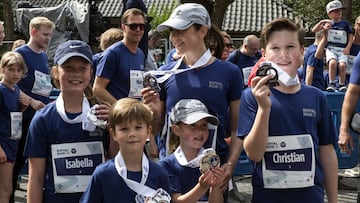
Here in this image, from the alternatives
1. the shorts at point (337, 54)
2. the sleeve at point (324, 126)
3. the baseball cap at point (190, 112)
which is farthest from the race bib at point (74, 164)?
the shorts at point (337, 54)

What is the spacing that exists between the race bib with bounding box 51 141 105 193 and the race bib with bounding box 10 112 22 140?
2.63m

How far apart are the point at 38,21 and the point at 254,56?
2809mm

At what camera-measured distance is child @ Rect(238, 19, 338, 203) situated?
3299 mm

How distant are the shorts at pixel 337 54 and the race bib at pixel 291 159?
663cm

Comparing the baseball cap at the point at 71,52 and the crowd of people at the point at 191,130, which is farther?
the baseball cap at the point at 71,52

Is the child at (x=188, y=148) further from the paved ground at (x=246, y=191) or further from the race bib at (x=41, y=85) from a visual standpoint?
the paved ground at (x=246, y=191)

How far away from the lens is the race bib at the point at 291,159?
331cm

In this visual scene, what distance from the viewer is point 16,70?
6.00 metres

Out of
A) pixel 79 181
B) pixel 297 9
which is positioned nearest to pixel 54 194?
pixel 79 181

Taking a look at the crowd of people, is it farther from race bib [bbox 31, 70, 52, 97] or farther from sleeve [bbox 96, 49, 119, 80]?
race bib [bbox 31, 70, 52, 97]

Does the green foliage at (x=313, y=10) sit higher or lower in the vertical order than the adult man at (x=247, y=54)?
higher

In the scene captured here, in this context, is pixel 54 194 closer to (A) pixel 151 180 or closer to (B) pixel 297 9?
(A) pixel 151 180

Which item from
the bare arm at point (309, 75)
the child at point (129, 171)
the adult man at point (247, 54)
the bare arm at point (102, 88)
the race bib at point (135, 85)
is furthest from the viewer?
the bare arm at point (309, 75)

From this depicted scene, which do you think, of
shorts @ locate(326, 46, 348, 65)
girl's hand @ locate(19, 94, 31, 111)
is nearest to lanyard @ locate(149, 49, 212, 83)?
girl's hand @ locate(19, 94, 31, 111)
